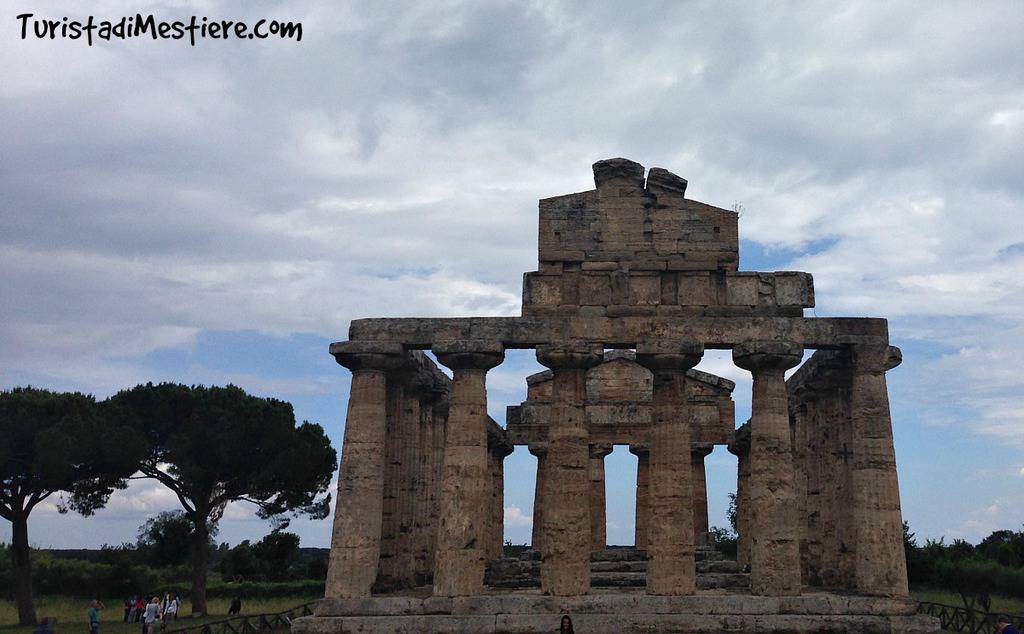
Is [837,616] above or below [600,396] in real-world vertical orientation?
below

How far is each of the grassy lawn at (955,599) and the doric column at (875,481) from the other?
42.2ft

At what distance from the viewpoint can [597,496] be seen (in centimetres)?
3969

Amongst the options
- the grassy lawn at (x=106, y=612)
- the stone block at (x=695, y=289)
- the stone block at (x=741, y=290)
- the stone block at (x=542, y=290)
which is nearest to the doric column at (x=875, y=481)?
the stone block at (x=741, y=290)

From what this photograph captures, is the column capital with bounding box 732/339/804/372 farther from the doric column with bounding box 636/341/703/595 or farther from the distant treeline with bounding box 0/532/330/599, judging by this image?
the distant treeline with bounding box 0/532/330/599

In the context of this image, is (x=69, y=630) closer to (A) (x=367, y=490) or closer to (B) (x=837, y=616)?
(A) (x=367, y=490)

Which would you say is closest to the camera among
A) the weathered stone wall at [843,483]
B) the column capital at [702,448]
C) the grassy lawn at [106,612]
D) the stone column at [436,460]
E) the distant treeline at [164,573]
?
the weathered stone wall at [843,483]

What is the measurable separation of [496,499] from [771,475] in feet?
62.9

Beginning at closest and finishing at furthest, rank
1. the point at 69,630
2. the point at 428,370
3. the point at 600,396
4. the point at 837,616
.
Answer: the point at 837,616 < the point at 428,370 < the point at 69,630 < the point at 600,396

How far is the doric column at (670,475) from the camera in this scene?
2220cm

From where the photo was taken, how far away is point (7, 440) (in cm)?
3472

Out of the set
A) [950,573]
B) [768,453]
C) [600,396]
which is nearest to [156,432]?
[600,396]

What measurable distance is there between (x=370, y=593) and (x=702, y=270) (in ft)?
38.4

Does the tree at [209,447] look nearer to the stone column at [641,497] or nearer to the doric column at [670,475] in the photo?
the stone column at [641,497]

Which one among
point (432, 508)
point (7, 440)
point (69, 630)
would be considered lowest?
point (69, 630)
